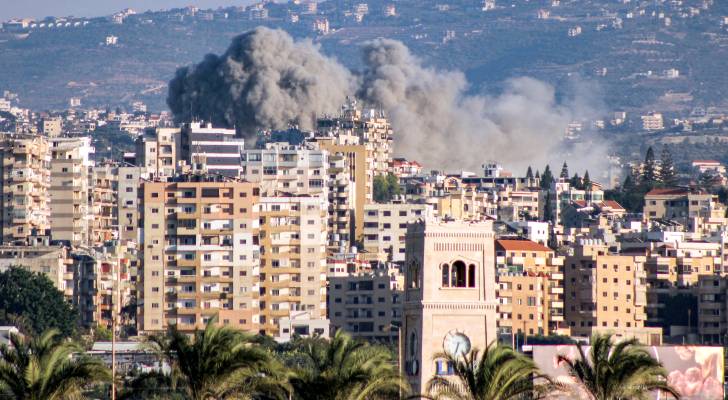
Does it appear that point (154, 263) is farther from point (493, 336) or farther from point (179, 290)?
point (493, 336)

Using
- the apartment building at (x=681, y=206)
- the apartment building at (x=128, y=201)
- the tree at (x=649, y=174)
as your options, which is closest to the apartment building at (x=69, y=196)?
the apartment building at (x=128, y=201)

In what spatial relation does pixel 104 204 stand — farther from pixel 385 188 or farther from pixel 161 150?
pixel 385 188

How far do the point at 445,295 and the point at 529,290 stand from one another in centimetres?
6901

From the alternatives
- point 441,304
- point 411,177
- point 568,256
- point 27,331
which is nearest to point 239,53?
point 411,177

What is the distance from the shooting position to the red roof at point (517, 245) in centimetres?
12585

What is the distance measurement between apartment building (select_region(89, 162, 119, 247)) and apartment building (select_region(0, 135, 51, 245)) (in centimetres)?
405

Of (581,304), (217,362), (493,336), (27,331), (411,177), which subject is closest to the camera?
(217,362)

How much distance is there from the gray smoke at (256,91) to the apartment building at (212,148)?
434 inches

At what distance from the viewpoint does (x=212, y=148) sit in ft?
549

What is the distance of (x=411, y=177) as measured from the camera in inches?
7308

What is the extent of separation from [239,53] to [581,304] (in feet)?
251

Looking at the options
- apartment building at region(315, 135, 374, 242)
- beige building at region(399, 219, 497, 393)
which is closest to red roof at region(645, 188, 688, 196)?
apartment building at region(315, 135, 374, 242)

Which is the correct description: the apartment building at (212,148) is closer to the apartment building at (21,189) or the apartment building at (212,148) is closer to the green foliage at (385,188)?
the green foliage at (385,188)

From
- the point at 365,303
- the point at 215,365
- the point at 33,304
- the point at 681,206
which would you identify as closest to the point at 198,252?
the point at 365,303
